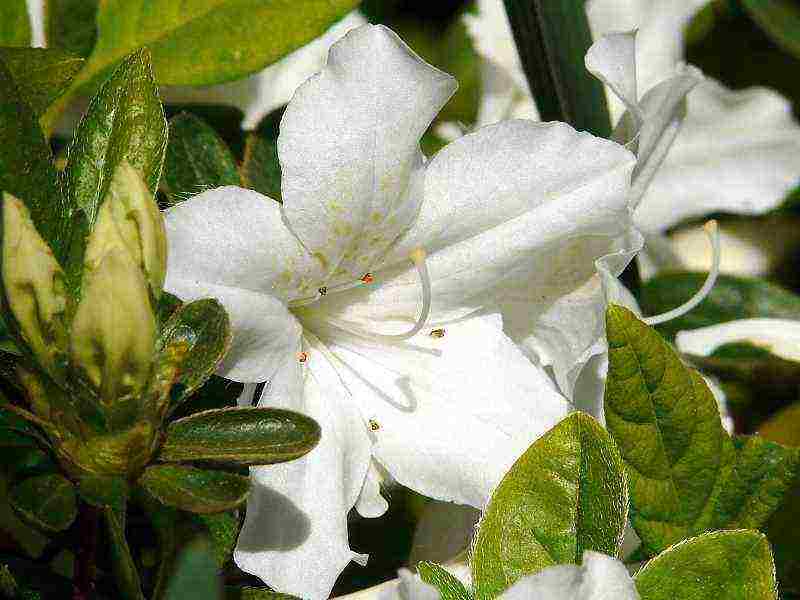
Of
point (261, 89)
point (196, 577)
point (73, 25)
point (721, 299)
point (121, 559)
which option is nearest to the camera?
point (196, 577)

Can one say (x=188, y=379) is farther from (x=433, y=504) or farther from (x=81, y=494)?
(x=433, y=504)

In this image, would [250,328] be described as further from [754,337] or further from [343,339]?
[754,337]

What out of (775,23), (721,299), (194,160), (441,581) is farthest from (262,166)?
(775,23)

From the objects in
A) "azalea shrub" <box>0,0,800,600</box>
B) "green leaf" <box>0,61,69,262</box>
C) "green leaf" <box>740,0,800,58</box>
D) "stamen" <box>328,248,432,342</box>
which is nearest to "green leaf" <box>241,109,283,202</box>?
"azalea shrub" <box>0,0,800,600</box>

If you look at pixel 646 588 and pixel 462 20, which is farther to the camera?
pixel 462 20

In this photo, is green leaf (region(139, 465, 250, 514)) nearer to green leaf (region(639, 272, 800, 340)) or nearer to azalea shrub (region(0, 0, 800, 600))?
azalea shrub (region(0, 0, 800, 600))

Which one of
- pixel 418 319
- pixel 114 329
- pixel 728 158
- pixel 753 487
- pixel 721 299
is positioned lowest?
pixel 721 299

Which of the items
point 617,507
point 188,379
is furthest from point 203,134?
point 617,507
